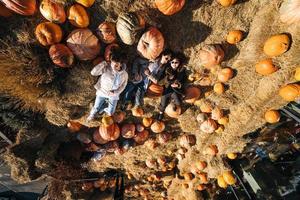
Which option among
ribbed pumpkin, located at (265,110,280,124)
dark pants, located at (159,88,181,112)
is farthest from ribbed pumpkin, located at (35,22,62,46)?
ribbed pumpkin, located at (265,110,280,124)

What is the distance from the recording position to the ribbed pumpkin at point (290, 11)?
13.7ft

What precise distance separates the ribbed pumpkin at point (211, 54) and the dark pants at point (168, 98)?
1.19 meters

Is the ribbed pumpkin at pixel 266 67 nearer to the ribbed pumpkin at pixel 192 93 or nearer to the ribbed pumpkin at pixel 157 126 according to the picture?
the ribbed pumpkin at pixel 192 93

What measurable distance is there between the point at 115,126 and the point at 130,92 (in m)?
1.43

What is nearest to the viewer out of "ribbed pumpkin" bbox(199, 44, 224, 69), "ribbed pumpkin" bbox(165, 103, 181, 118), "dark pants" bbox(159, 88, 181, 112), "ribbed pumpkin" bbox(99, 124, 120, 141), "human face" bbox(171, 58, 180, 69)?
"ribbed pumpkin" bbox(199, 44, 224, 69)

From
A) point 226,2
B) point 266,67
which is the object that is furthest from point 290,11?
point 266,67

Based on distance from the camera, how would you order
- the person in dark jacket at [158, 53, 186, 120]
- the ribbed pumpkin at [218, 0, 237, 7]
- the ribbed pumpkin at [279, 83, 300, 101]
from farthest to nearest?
the person in dark jacket at [158, 53, 186, 120] → the ribbed pumpkin at [279, 83, 300, 101] → the ribbed pumpkin at [218, 0, 237, 7]

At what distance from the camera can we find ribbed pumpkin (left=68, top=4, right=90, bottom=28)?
4.59m

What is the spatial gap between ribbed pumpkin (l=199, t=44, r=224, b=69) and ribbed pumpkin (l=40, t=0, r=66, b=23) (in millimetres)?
2887

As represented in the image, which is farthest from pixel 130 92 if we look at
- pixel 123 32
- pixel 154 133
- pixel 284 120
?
pixel 284 120

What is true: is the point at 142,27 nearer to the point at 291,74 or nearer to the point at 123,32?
the point at 123,32

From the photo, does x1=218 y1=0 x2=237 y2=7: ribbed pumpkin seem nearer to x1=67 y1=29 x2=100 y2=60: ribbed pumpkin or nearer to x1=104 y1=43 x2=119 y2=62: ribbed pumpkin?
x1=104 y1=43 x2=119 y2=62: ribbed pumpkin

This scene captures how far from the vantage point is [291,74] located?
5.11 metres

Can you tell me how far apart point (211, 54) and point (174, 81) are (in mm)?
1066
